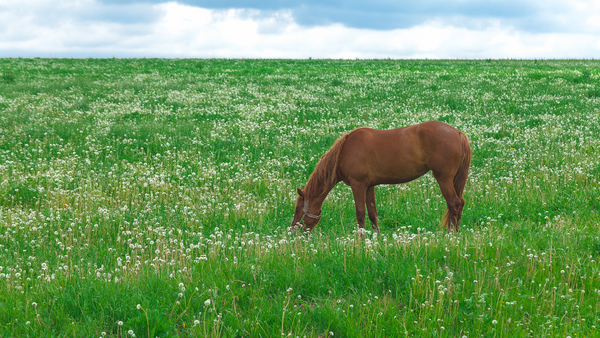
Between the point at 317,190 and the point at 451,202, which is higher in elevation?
the point at 317,190

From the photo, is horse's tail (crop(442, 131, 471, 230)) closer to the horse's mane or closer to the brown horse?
the brown horse

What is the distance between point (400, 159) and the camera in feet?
25.7

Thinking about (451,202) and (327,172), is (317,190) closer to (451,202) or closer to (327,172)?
(327,172)

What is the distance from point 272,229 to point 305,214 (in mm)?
797

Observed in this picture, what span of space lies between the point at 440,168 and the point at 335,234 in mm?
2223

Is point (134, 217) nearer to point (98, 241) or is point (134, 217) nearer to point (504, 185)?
point (98, 241)

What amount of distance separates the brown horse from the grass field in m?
0.83

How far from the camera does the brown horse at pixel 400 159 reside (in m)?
7.77

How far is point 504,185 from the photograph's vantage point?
10703mm

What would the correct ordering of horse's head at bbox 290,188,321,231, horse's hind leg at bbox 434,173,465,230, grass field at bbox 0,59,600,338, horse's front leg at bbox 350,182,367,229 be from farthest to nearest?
horse's head at bbox 290,188,321,231 → horse's front leg at bbox 350,182,367,229 → horse's hind leg at bbox 434,173,465,230 → grass field at bbox 0,59,600,338

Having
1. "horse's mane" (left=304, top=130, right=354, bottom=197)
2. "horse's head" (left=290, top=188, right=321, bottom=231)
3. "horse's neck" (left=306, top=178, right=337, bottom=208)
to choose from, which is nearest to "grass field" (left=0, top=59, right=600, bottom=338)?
"horse's head" (left=290, top=188, right=321, bottom=231)

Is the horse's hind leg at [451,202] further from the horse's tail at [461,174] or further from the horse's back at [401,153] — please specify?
the horse's back at [401,153]

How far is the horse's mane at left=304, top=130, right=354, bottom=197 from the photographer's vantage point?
797 centimetres

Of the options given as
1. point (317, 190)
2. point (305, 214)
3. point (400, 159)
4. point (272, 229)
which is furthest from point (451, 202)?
point (272, 229)
